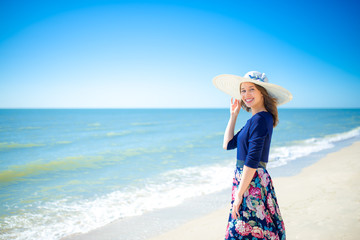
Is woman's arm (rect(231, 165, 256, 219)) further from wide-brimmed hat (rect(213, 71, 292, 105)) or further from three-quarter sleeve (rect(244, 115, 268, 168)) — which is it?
wide-brimmed hat (rect(213, 71, 292, 105))

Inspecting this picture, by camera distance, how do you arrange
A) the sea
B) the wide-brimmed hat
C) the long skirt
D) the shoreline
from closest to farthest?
the long skirt < the wide-brimmed hat < the shoreline < the sea

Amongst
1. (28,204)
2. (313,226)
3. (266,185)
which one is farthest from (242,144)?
(28,204)

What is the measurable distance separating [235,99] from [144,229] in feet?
11.4

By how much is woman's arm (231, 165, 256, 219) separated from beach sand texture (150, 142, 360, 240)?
226 centimetres

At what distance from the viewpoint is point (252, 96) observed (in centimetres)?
206

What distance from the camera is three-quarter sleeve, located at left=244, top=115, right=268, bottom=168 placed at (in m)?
1.73

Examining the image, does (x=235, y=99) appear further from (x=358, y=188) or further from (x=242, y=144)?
(x=358, y=188)

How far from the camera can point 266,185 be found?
1.92 m

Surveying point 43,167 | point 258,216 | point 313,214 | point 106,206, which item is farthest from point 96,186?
point 258,216

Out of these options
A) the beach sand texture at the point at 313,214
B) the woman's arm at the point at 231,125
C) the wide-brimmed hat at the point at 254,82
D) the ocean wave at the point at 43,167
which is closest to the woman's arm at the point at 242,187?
the woman's arm at the point at 231,125

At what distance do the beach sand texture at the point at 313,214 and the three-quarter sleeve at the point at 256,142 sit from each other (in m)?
2.58

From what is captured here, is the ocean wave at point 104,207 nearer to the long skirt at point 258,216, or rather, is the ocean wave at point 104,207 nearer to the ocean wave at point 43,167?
A: the long skirt at point 258,216

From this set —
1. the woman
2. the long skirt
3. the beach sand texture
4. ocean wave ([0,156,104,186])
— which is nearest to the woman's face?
the woman

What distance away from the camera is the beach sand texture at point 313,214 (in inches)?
140
